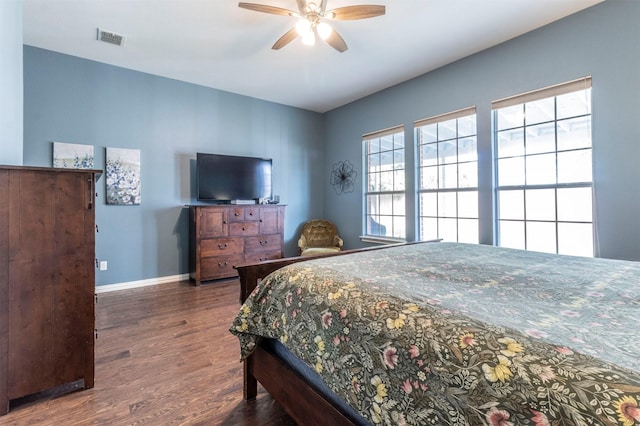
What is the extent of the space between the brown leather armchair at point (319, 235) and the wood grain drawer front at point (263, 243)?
464mm

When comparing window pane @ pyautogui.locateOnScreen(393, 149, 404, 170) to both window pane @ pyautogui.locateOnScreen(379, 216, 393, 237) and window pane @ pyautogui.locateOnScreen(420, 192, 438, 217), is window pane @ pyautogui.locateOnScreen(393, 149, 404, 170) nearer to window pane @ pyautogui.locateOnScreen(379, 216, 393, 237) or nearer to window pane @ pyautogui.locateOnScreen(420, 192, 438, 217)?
window pane @ pyautogui.locateOnScreen(420, 192, 438, 217)

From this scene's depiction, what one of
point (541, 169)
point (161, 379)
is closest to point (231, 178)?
point (161, 379)

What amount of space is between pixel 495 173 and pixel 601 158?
2.88ft

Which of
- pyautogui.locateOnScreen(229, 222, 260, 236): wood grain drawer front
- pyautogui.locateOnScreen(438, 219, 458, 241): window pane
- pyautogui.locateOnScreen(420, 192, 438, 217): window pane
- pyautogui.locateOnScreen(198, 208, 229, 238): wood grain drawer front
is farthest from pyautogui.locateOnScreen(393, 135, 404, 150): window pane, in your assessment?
pyautogui.locateOnScreen(198, 208, 229, 238): wood grain drawer front

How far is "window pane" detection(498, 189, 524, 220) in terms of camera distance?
3.15 meters

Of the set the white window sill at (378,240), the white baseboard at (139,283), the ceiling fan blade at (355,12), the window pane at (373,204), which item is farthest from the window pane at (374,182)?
the white baseboard at (139,283)

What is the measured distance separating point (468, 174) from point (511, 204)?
1.95 ft

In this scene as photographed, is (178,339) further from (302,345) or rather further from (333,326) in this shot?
(333,326)

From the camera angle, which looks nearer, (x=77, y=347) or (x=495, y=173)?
(x=77, y=347)

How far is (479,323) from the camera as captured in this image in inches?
32.2

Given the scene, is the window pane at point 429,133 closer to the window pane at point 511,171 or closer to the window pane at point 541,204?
the window pane at point 511,171

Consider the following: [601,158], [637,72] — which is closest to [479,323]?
[601,158]

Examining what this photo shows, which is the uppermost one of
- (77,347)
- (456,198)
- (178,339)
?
(456,198)

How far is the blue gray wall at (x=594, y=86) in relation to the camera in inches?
95.0
